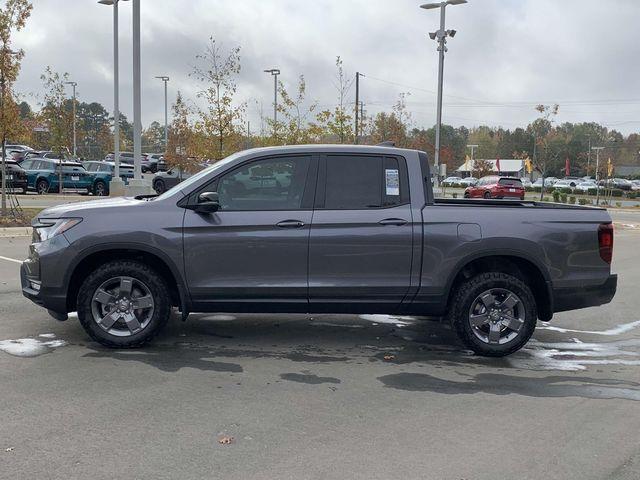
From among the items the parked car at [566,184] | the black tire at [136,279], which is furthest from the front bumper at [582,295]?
the parked car at [566,184]

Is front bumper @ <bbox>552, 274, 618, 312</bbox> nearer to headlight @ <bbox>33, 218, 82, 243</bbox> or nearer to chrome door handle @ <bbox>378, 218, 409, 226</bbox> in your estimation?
chrome door handle @ <bbox>378, 218, 409, 226</bbox>

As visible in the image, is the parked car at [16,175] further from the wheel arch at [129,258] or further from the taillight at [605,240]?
the taillight at [605,240]

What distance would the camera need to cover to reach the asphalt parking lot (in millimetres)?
3705

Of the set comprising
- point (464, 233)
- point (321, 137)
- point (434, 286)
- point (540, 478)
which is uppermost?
point (321, 137)

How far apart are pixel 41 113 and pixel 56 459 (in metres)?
26.0

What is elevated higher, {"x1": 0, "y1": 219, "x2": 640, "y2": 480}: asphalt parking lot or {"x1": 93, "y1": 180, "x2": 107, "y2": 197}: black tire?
{"x1": 93, "y1": 180, "x2": 107, "y2": 197}: black tire

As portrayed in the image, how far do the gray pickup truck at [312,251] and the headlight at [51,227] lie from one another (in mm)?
13

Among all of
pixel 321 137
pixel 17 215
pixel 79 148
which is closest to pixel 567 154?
pixel 79 148

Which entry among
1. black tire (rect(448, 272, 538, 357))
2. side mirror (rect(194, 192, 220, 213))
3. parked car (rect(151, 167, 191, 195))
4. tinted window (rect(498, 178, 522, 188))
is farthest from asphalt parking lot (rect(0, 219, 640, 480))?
tinted window (rect(498, 178, 522, 188))

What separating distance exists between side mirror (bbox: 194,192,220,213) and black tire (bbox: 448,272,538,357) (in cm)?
239

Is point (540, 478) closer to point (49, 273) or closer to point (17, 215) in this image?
point (49, 273)

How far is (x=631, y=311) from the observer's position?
8.40m

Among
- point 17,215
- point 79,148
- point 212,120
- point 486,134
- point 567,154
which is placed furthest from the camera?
point 486,134

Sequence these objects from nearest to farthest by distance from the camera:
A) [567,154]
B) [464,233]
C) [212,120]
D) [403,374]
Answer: [403,374] < [464,233] < [212,120] < [567,154]
